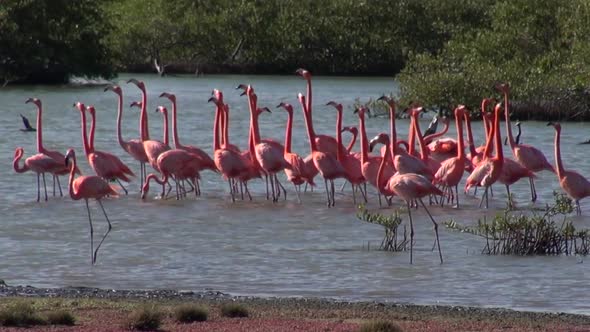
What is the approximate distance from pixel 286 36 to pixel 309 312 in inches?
1833

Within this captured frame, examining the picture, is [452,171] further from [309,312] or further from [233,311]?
[233,311]

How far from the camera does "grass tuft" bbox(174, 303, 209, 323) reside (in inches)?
313

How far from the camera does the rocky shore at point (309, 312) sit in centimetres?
798

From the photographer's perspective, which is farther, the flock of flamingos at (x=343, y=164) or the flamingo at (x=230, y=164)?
the flamingo at (x=230, y=164)

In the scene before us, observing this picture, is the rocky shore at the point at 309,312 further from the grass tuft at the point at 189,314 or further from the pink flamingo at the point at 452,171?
the pink flamingo at the point at 452,171

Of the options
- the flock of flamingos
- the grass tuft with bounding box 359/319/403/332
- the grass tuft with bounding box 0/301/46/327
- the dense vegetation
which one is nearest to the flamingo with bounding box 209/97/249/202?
the flock of flamingos

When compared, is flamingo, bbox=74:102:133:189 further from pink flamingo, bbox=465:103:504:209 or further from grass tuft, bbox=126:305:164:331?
grass tuft, bbox=126:305:164:331

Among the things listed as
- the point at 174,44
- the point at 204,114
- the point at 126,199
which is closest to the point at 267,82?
the point at 174,44

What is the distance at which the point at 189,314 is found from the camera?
7961mm

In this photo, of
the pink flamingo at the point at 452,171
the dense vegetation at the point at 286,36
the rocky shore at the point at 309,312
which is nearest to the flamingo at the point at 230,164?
the pink flamingo at the point at 452,171

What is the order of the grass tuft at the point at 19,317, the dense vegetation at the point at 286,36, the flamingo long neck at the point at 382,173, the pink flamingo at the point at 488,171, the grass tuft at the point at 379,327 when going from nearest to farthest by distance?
the grass tuft at the point at 379,327 < the grass tuft at the point at 19,317 < the flamingo long neck at the point at 382,173 < the pink flamingo at the point at 488,171 < the dense vegetation at the point at 286,36

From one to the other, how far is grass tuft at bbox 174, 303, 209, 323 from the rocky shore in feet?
0.23

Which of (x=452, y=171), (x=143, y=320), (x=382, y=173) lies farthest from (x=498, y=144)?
(x=143, y=320)

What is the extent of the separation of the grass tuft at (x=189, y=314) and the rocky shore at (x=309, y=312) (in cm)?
7
